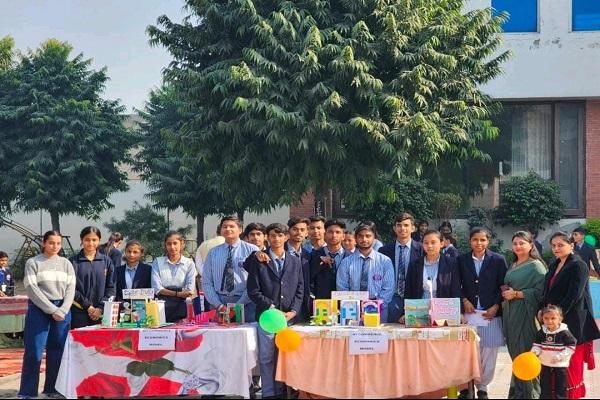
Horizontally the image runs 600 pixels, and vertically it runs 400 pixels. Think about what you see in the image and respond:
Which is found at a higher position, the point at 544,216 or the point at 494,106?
the point at 494,106

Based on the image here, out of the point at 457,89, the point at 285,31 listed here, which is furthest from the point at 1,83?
the point at 457,89

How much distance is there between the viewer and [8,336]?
45.9ft

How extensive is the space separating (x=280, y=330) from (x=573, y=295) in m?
2.79

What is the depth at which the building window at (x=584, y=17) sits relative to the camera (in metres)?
22.3

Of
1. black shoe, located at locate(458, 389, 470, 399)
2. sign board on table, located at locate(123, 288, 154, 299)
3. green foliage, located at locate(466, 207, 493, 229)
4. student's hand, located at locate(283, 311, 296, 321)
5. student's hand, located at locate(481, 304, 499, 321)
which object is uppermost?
green foliage, located at locate(466, 207, 493, 229)

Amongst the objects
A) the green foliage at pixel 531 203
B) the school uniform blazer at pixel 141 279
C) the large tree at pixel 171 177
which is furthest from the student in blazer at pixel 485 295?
the large tree at pixel 171 177

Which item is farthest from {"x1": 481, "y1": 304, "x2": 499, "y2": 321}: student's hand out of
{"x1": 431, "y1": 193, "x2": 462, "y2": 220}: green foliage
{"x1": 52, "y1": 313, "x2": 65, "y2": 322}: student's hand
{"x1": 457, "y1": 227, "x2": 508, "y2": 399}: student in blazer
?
{"x1": 431, "y1": 193, "x2": 462, "y2": 220}: green foliage

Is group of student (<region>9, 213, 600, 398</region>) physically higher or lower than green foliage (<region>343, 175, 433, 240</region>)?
lower

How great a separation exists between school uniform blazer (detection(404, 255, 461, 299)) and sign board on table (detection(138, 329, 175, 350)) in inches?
97.2

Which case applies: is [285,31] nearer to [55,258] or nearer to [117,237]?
[117,237]

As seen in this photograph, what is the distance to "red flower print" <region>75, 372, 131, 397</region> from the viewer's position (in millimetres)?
8258

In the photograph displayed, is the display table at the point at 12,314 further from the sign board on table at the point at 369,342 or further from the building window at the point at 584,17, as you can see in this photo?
the building window at the point at 584,17

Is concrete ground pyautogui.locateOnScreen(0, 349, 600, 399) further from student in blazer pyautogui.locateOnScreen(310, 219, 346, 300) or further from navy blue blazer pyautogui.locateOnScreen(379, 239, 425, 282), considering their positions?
student in blazer pyautogui.locateOnScreen(310, 219, 346, 300)

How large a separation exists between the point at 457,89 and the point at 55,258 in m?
10.3
